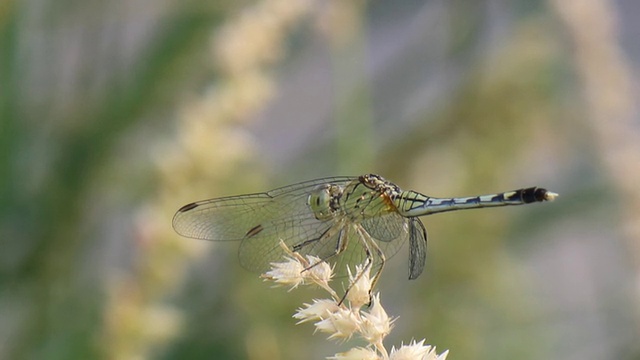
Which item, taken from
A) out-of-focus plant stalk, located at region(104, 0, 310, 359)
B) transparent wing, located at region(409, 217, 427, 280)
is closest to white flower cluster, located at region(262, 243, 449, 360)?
transparent wing, located at region(409, 217, 427, 280)

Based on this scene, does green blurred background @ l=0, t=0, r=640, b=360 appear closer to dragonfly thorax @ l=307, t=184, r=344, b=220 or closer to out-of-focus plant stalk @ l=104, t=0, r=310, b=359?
out-of-focus plant stalk @ l=104, t=0, r=310, b=359

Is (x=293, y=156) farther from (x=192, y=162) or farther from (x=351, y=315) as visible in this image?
(x=351, y=315)

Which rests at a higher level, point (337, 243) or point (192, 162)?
point (192, 162)

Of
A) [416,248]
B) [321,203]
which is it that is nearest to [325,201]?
[321,203]

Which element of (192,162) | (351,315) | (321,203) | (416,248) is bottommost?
(351,315)

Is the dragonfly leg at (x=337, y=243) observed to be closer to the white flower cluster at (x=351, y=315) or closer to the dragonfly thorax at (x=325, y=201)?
the dragonfly thorax at (x=325, y=201)

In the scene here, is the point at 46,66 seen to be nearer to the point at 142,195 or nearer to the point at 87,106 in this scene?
the point at 87,106
